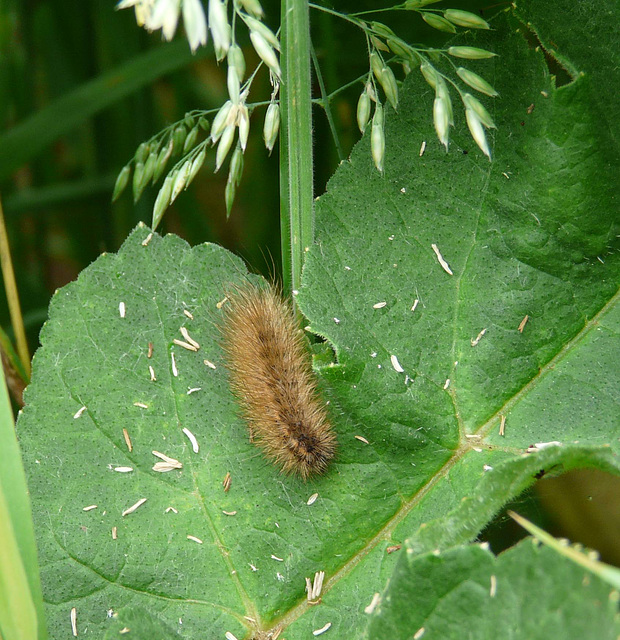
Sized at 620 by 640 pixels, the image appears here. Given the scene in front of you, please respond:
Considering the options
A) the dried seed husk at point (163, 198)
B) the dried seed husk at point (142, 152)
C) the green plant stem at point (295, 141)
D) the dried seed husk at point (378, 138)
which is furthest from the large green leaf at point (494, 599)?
the dried seed husk at point (142, 152)

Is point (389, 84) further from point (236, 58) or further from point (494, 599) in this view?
point (494, 599)

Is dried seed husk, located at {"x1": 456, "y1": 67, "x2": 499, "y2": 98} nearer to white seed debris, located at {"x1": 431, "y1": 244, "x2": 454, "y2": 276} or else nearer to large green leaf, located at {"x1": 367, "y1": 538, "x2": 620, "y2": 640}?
white seed debris, located at {"x1": 431, "y1": 244, "x2": 454, "y2": 276}

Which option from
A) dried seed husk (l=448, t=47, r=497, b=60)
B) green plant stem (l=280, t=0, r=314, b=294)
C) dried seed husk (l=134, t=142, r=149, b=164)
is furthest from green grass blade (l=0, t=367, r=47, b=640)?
dried seed husk (l=448, t=47, r=497, b=60)

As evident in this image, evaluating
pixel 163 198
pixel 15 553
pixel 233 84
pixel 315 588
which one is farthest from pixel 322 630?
pixel 233 84

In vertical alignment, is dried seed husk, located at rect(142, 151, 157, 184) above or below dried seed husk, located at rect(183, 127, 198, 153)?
below

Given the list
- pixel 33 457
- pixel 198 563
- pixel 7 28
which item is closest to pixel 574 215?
pixel 198 563
